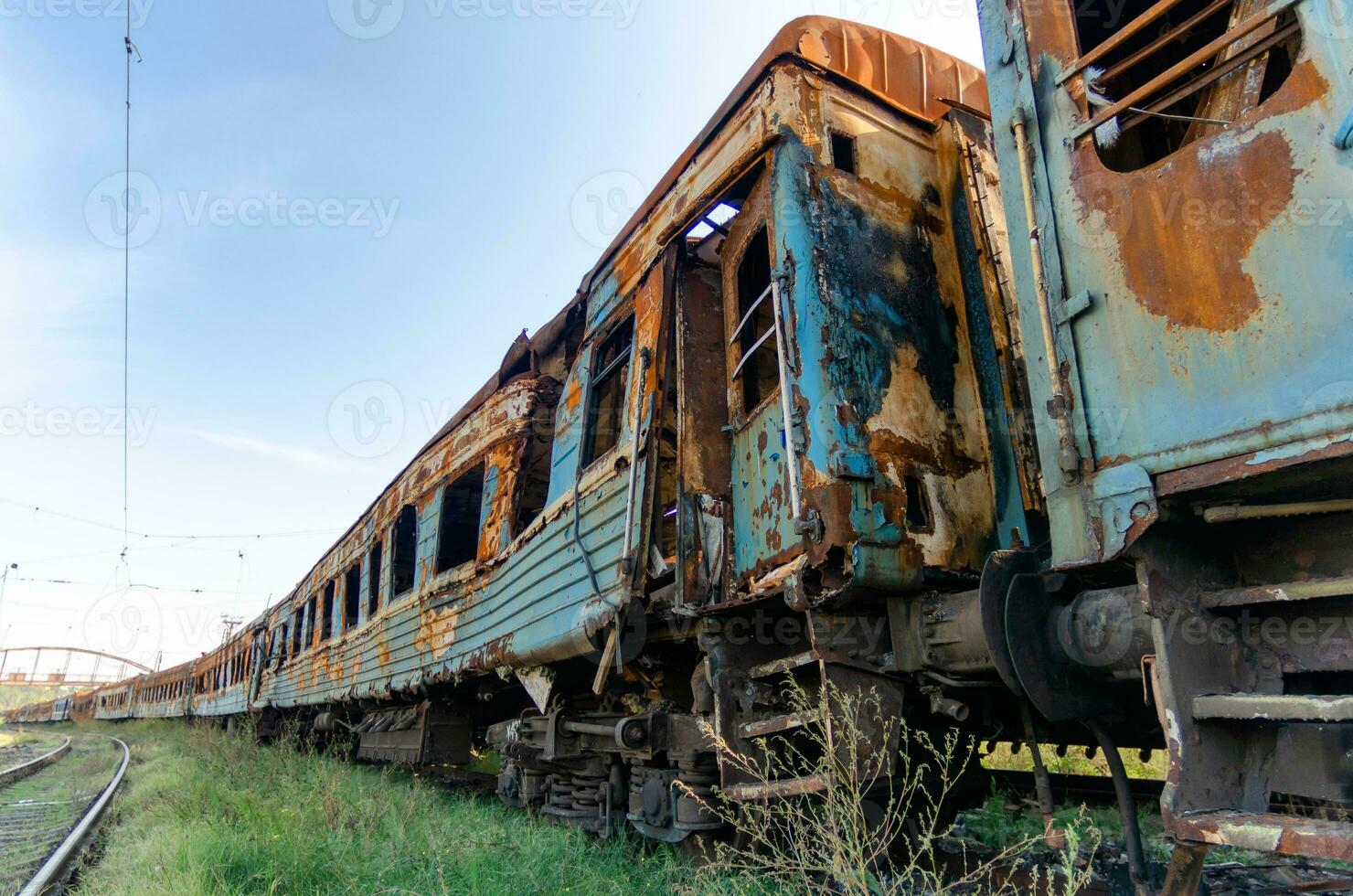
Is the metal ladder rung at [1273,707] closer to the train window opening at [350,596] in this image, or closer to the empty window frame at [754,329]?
the empty window frame at [754,329]

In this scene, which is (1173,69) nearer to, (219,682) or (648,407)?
(648,407)

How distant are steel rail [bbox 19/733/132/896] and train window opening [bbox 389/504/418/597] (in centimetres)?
340

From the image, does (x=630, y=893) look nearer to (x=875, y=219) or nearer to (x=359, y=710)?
(x=875, y=219)

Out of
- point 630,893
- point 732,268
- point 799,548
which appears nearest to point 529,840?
point 630,893

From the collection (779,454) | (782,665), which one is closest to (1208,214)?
(779,454)

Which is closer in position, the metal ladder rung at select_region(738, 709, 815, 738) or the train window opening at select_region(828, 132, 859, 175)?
the metal ladder rung at select_region(738, 709, 815, 738)

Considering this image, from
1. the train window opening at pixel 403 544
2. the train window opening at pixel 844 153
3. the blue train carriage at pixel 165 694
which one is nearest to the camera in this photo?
the train window opening at pixel 844 153

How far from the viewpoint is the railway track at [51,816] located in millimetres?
6109

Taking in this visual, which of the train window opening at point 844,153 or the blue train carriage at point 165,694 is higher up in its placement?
the train window opening at point 844,153

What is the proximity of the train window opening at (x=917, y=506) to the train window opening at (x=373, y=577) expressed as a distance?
830 cm

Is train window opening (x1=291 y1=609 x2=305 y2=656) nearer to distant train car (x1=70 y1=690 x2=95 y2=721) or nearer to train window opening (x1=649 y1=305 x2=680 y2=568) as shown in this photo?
train window opening (x1=649 y1=305 x2=680 y2=568)

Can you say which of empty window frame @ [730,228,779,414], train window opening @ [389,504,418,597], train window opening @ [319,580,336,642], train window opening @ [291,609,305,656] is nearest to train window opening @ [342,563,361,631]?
train window opening @ [319,580,336,642]

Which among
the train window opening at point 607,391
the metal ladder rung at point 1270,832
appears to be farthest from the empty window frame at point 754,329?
the metal ladder rung at point 1270,832

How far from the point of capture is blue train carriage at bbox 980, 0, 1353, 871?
192 cm
